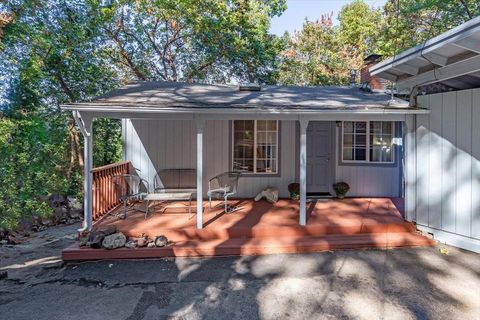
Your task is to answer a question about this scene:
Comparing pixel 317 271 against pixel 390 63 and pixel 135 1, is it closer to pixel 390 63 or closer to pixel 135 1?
pixel 390 63

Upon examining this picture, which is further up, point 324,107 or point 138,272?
point 324,107

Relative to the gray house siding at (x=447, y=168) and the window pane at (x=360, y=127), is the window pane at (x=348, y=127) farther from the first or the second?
the gray house siding at (x=447, y=168)

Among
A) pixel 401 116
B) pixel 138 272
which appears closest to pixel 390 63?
pixel 401 116

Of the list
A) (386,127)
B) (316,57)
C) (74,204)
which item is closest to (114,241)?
(386,127)

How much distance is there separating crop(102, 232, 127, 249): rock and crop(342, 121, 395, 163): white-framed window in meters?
5.46

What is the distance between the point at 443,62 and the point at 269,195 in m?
4.15

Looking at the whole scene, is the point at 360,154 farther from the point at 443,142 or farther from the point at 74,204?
the point at 74,204

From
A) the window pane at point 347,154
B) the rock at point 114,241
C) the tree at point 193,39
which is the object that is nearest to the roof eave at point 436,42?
the window pane at point 347,154

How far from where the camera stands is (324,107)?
5.09 meters

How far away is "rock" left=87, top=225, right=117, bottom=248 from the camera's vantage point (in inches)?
178

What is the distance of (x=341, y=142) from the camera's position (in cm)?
742

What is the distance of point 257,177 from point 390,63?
→ 3.78 meters

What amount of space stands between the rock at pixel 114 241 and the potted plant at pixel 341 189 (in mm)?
4983

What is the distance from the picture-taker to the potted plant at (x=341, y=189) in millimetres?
7156
